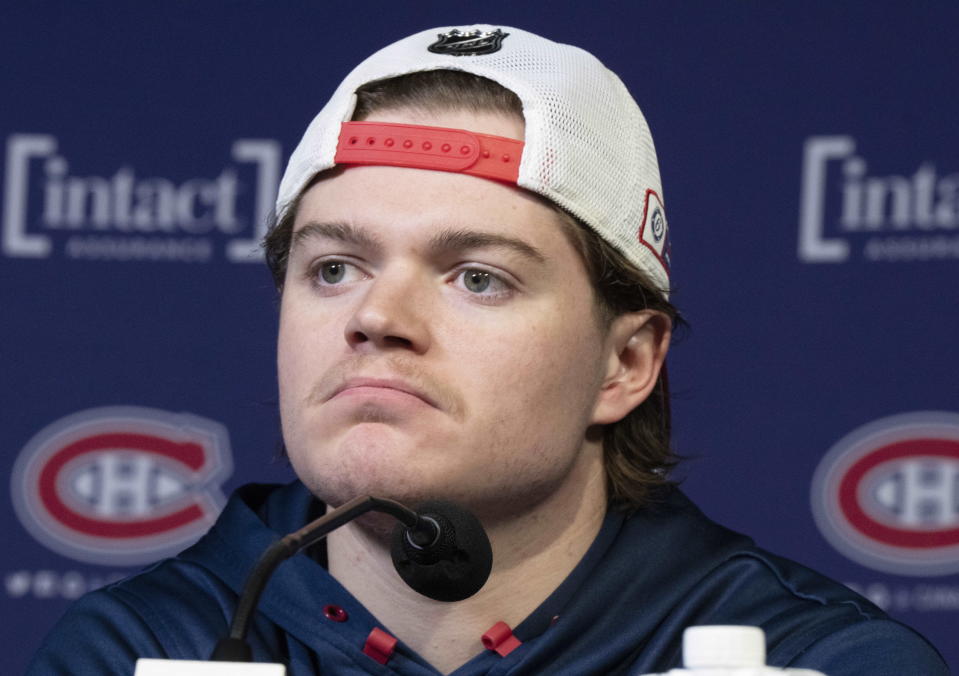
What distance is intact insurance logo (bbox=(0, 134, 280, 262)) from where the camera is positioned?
9.37ft

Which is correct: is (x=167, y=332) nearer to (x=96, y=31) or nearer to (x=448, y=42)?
(x=96, y=31)

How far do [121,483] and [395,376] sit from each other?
1.23 m

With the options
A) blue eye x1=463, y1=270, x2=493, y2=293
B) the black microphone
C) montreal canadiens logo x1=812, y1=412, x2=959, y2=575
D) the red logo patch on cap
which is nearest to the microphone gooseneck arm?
the black microphone

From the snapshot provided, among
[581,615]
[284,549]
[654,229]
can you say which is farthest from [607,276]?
[284,549]

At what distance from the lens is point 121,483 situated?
284 centimetres

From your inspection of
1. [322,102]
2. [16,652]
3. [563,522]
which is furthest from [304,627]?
[322,102]

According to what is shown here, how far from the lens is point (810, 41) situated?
2.80m

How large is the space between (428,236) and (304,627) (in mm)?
480

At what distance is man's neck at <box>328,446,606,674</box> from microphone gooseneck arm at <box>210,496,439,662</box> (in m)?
0.44

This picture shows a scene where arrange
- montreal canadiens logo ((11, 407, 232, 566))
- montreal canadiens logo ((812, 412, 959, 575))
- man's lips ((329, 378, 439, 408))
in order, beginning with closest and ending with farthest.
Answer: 1. man's lips ((329, 378, 439, 408))
2. montreal canadiens logo ((812, 412, 959, 575))
3. montreal canadiens logo ((11, 407, 232, 566))

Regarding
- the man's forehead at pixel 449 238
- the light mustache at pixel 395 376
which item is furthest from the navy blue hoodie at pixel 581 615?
the man's forehead at pixel 449 238

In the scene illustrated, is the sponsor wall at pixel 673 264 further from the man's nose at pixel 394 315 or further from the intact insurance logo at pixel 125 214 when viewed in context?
the man's nose at pixel 394 315

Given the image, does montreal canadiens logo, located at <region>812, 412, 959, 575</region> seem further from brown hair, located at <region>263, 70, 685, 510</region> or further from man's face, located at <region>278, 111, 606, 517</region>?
man's face, located at <region>278, 111, 606, 517</region>

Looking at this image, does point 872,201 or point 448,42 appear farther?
point 872,201
